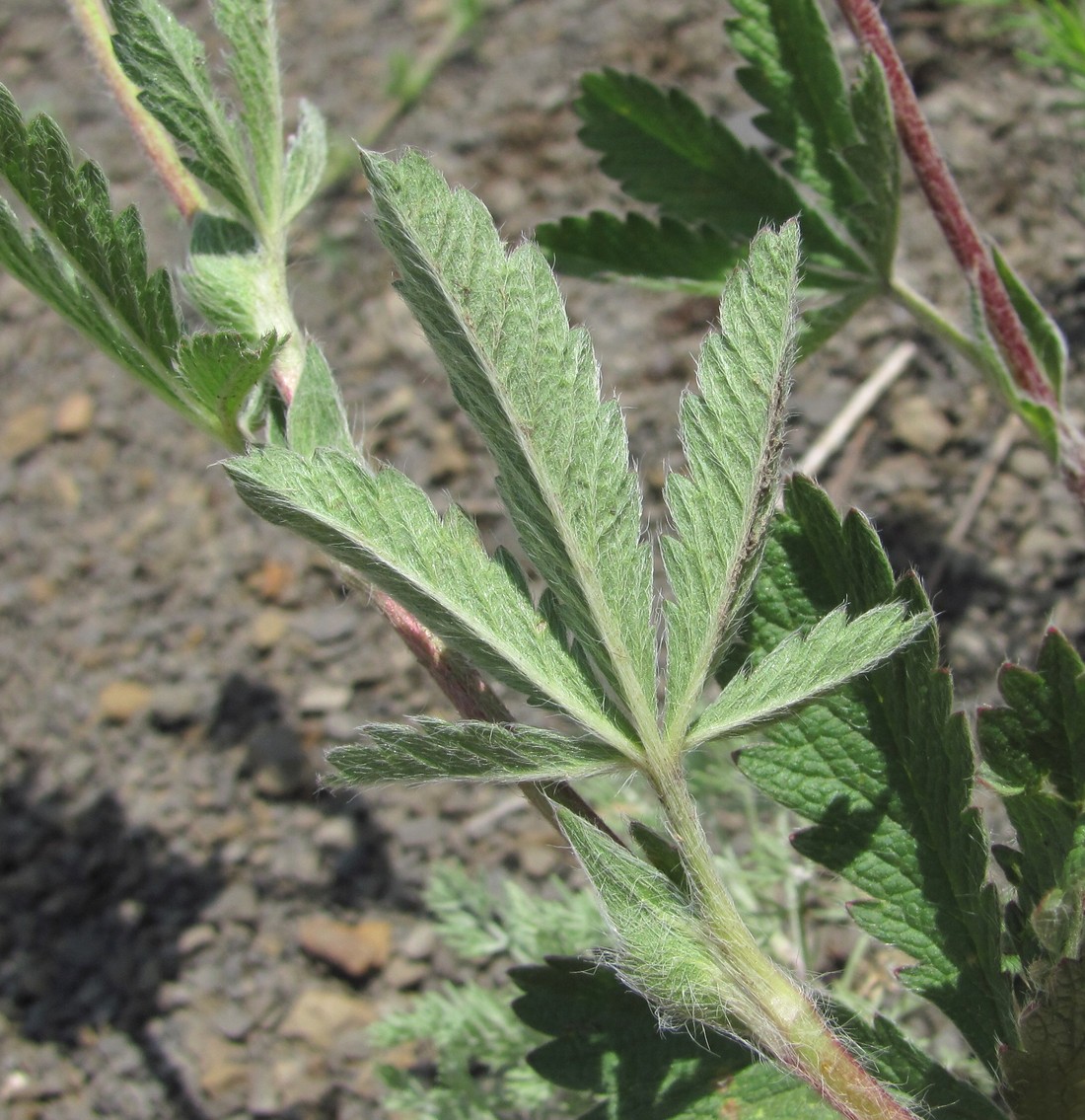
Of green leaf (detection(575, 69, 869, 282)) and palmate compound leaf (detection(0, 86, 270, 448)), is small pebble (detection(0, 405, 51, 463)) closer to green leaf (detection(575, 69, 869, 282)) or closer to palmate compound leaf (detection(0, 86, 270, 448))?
green leaf (detection(575, 69, 869, 282))

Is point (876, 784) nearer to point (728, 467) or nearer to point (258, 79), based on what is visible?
point (728, 467)

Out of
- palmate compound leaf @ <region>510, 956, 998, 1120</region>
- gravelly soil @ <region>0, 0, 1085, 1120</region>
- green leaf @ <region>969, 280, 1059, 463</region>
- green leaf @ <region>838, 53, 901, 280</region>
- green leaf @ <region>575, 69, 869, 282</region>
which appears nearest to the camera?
palmate compound leaf @ <region>510, 956, 998, 1120</region>

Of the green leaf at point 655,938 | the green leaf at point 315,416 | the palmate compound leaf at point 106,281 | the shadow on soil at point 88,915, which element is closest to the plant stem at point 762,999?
the green leaf at point 655,938

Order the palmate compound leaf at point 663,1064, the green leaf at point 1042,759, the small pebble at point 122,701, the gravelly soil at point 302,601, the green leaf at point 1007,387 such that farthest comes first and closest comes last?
the small pebble at point 122,701
the gravelly soil at point 302,601
the green leaf at point 1007,387
the palmate compound leaf at point 663,1064
the green leaf at point 1042,759

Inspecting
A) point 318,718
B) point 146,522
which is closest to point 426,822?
point 318,718

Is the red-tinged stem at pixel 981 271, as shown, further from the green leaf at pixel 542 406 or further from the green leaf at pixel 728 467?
the green leaf at pixel 542 406

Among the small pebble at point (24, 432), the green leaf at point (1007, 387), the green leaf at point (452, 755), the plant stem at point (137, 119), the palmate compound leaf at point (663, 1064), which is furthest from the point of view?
the small pebble at point (24, 432)

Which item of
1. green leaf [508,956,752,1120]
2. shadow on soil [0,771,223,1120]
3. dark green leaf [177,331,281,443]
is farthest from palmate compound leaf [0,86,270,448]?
shadow on soil [0,771,223,1120]
